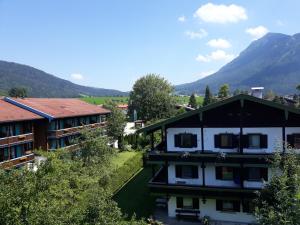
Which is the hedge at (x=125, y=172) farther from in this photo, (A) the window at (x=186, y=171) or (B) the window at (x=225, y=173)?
(B) the window at (x=225, y=173)

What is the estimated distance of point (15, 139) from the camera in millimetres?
42312

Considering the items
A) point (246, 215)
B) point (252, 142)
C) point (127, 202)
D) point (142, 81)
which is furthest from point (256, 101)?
point (142, 81)

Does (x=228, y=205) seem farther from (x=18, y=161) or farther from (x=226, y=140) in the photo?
(x=18, y=161)

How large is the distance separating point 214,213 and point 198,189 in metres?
2.57

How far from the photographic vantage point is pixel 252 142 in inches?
1164

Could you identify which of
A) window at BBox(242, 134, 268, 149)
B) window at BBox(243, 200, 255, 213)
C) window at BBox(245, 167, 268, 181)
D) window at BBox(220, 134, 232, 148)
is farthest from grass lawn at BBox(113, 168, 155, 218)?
window at BBox(242, 134, 268, 149)

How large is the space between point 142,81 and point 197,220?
6406cm

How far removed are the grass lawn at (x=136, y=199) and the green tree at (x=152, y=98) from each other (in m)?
41.2

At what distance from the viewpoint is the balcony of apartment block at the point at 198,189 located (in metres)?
28.7

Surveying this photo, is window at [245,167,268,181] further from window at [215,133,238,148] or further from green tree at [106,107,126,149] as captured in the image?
green tree at [106,107,126,149]

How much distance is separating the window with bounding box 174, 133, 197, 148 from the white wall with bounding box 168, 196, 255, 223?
14.5 ft

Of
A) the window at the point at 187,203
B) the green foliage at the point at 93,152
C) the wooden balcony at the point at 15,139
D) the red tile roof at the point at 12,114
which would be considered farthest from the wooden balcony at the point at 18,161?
the window at the point at 187,203

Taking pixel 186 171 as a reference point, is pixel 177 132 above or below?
above

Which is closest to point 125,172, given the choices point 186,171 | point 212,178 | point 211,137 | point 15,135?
point 186,171
